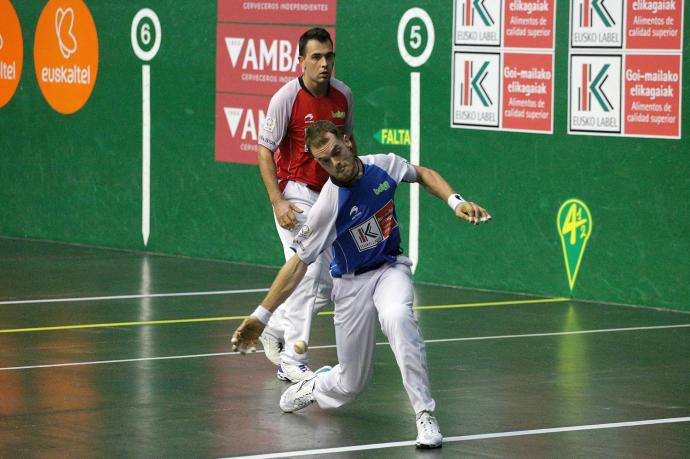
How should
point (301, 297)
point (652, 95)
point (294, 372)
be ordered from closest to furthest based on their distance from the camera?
point (294, 372) → point (301, 297) → point (652, 95)

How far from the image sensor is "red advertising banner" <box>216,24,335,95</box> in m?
16.4

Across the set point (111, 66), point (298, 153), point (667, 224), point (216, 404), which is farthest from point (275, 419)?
point (111, 66)

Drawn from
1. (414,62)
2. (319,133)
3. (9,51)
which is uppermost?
(9,51)

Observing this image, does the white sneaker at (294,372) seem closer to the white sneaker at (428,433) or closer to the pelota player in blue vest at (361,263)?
the pelota player in blue vest at (361,263)

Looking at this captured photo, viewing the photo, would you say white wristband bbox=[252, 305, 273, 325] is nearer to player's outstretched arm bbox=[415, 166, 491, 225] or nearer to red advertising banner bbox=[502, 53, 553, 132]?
player's outstretched arm bbox=[415, 166, 491, 225]

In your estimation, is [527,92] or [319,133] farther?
[527,92]

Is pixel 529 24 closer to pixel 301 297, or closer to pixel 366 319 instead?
pixel 301 297

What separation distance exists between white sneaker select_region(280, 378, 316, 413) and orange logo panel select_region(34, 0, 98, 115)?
9912 millimetres


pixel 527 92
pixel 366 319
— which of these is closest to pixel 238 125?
pixel 527 92

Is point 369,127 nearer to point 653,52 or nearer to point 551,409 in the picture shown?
point 653,52

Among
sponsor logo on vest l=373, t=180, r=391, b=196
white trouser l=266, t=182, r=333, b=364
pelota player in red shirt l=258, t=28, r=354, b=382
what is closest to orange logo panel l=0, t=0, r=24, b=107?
pelota player in red shirt l=258, t=28, r=354, b=382

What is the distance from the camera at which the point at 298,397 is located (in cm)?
929

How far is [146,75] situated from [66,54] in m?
1.38

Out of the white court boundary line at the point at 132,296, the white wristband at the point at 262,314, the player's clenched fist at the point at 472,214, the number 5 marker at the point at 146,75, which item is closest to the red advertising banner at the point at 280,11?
the number 5 marker at the point at 146,75
